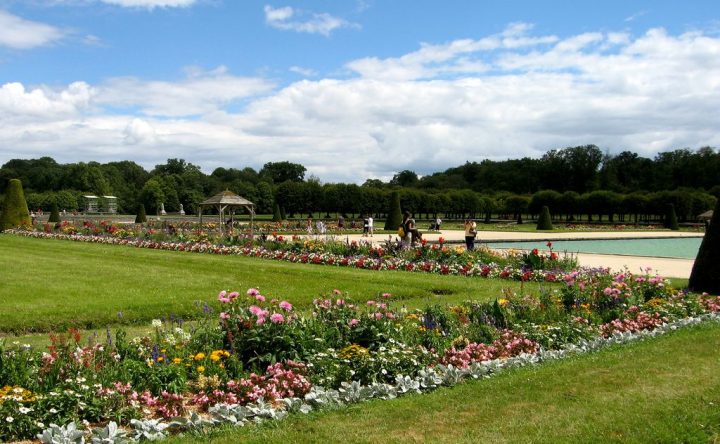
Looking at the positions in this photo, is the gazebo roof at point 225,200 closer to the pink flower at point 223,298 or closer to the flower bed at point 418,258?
the flower bed at point 418,258

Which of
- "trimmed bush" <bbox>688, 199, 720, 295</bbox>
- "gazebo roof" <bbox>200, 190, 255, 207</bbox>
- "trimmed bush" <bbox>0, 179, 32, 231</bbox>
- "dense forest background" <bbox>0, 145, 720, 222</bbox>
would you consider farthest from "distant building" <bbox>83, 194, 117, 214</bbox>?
"trimmed bush" <bbox>688, 199, 720, 295</bbox>

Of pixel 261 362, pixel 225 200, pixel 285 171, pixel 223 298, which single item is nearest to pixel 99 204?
pixel 285 171

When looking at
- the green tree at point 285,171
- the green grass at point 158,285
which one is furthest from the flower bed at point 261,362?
the green tree at point 285,171

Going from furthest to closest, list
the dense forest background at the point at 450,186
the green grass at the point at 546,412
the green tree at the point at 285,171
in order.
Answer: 1. the green tree at the point at 285,171
2. the dense forest background at the point at 450,186
3. the green grass at the point at 546,412

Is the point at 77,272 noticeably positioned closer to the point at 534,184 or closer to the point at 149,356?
the point at 149,356

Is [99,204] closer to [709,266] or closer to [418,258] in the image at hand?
[418,258]

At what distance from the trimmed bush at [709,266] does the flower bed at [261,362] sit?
3587 mm

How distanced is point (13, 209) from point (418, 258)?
23.9 metres

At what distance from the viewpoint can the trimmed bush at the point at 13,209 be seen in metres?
30.8

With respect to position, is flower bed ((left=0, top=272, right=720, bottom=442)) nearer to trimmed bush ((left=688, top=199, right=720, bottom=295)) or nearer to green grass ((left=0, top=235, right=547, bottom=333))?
green grass ((left=0, top=235, right=547, bottom=333))

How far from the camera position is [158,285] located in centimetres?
1128

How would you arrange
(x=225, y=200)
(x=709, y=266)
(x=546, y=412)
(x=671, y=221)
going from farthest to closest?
(x=671, y=221) < (x=225, y=200) < (x=709, y=266) < (x=546, y=412)

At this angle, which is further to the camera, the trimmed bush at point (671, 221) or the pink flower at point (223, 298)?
the trimmed bush at point (671, 221)

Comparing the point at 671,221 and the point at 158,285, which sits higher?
the point at 671,221
